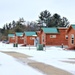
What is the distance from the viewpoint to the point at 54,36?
2598 inches

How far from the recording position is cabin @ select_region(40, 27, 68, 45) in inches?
2569

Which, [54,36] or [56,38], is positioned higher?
[54,36]

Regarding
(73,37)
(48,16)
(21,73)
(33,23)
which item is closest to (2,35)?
(33,23)

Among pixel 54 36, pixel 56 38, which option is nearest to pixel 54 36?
pixel 54 36

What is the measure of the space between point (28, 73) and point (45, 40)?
5109 centimetres

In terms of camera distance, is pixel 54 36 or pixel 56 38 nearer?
pixel 54 36

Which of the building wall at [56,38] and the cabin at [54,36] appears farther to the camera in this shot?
the building wall at [56,38]

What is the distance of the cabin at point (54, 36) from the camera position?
214 ft

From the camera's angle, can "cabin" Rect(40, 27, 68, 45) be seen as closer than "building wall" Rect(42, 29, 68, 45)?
Yes

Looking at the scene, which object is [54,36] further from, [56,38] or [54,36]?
[56,38]

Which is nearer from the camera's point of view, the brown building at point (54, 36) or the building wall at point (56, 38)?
the brown building at point (54, 36)

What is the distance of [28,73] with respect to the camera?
48.9 feet

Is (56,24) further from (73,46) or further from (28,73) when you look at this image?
(28,73)

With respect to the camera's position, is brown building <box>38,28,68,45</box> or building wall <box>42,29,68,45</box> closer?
brown building <box>38,28,68,45</box>
